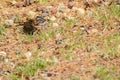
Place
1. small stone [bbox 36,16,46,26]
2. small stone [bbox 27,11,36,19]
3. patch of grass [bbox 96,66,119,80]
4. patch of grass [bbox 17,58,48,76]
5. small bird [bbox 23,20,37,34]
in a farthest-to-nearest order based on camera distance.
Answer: small stone [bbox 27,11,36,19]
small stone [bbox 36,16,46,26]
small bird [bbox 23,20,37,34]
patch of grass [bbox 17,58,48,76]
patch of grass [bbox 96,66,119,80]

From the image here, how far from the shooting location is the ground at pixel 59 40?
4.54m

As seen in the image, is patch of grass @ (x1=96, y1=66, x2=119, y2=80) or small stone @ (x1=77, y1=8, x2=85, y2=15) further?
small stone @ (x1=77, y1=8, x2=85, y2=15)

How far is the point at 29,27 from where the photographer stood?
5.25 metres

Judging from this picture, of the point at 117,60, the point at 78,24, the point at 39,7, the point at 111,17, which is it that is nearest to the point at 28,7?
the point at 39,7

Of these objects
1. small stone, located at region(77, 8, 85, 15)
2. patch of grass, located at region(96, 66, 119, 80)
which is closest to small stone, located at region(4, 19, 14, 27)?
small stone, located at region(77, 8, 85, 15)

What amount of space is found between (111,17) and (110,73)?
1.14 metres

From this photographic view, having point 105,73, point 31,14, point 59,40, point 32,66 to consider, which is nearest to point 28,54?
point 32,66

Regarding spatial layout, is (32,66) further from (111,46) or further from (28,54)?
(111,46)

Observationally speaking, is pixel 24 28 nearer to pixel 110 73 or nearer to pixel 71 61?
pixel 71 61

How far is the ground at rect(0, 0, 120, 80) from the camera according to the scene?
14.9 feet

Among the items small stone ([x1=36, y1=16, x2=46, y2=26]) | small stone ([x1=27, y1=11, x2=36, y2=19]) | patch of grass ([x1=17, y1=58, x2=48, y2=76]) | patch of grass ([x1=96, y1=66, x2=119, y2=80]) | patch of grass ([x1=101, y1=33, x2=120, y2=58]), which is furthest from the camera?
small stone ([x1=27, y1=11, x2=36, y2=19])

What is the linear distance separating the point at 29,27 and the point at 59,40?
535mm

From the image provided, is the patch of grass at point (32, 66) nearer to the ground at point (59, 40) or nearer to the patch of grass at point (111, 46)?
the ground at point (59, 40)

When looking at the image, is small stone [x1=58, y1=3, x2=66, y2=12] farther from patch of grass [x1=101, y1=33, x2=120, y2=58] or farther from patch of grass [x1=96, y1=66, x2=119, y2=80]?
patch of grass [x1=96, y1=66, x2=119, y2=80]
